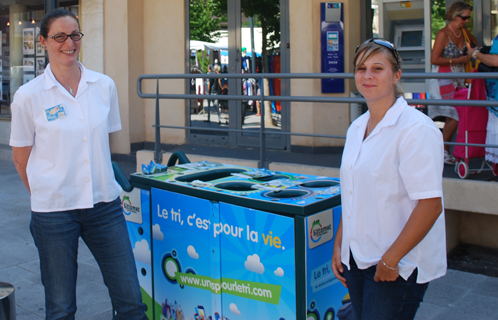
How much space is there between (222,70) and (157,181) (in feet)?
19.6

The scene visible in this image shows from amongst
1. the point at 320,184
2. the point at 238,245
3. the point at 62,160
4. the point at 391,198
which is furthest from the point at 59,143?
the point at 391,198

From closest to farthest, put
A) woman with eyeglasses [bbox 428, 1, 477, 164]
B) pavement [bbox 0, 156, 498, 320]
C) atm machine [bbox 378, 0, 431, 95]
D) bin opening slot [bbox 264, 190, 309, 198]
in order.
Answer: bin opening slot [bbox 264, 190, 309, 198] < pavement [bbox 0, 156, 498, 320] < woman with eyeglasses [bbox 428, 1, 477, 164] < atm machine [bbox 378, 0, 431, 95]

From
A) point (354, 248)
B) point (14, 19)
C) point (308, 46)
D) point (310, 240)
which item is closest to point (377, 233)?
point (354, 248)

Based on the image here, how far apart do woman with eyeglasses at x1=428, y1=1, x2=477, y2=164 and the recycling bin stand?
3.25 metres

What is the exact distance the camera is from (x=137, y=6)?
9219mm

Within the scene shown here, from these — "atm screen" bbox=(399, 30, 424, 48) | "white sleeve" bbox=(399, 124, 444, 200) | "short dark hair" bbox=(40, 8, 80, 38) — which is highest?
"atm screen" bbox=(399, 30, 424, 48)

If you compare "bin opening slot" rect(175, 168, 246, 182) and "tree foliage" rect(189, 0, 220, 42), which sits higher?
"tree foliage" rect(189, 0, 220, 42)

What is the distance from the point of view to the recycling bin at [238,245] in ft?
8.55

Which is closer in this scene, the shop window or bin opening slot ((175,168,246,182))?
bin opening slot ((175,168,246,182))

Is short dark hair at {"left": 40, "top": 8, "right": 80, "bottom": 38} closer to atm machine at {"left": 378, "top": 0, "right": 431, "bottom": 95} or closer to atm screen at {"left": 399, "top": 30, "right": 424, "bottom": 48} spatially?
atm machine at {"left": 378, "top": 0, "right": 431, "bottom": 95}

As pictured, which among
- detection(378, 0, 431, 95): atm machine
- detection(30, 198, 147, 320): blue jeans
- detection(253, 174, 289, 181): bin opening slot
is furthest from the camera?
detection(378, 0, 431, 95): atm machine

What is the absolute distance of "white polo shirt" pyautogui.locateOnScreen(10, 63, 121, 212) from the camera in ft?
8.57

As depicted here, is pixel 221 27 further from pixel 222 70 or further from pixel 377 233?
pixel 377 233

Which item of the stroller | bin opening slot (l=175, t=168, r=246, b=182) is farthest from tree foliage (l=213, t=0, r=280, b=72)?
bin opening slot (l=175, t=168, r=246, b=182)
